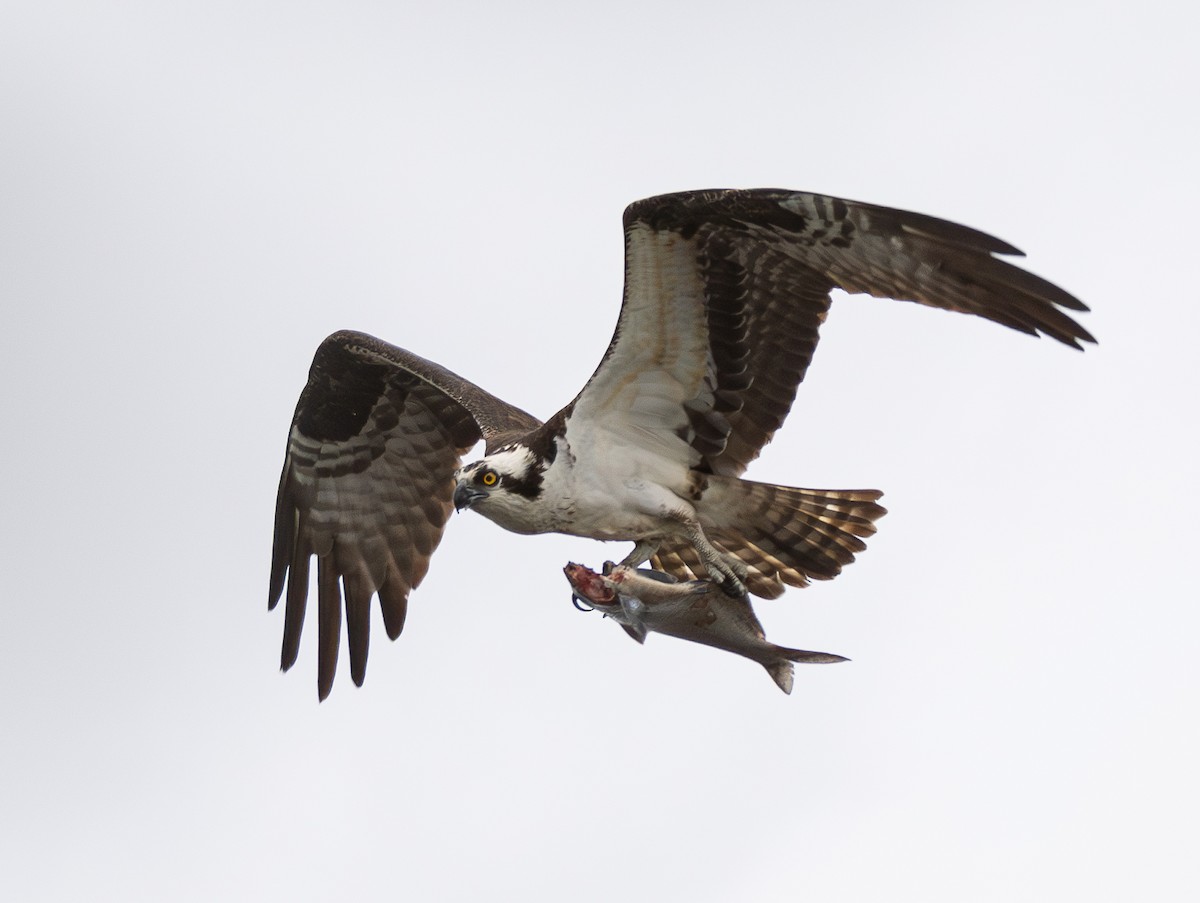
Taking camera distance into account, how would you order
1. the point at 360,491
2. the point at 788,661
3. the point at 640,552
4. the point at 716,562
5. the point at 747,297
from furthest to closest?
the point at 360,491
the point at 640,552
the point at 716,562
the point at 747,297
the point at 788,661

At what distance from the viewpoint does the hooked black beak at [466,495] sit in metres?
10.1

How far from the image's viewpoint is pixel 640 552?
10758 mm

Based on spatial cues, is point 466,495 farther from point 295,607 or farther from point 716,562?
point 295,607

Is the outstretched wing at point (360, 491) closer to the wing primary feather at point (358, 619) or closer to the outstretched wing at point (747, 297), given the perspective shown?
the wing primary feather at point (358, 619)

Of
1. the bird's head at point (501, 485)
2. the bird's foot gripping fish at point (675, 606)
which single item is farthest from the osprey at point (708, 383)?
the bird's foot gripping fish at point (675, 606)

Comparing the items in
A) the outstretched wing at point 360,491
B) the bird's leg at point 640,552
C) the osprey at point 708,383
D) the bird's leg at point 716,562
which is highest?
the osprey at point 708,383

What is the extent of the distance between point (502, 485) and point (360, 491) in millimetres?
3235

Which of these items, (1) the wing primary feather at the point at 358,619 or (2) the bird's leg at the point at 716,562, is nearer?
(2) the bird's leg at the point at 716,562

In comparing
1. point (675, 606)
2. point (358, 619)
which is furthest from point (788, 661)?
point (358, 619)

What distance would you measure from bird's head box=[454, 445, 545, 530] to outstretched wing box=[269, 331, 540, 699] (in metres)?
2.52

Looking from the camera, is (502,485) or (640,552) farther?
(640,552)

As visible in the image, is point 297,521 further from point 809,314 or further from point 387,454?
point 809,314

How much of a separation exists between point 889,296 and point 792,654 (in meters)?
1.94

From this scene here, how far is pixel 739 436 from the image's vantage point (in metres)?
10.6
